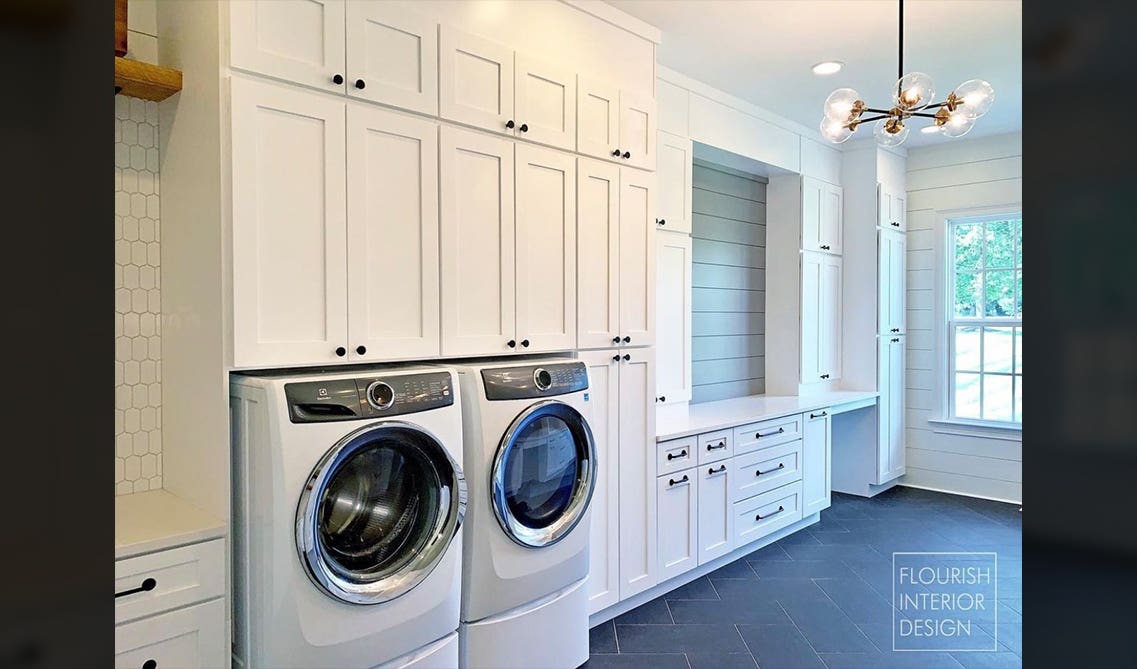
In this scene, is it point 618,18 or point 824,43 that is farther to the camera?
point 824,43

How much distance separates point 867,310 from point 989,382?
1.15 m

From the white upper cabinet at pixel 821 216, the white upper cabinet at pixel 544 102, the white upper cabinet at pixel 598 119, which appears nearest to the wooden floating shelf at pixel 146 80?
the white upper cabinet at pixel 544 102

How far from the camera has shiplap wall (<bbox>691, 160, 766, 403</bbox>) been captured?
4445 millimetres

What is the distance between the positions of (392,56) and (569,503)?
166 centimetres

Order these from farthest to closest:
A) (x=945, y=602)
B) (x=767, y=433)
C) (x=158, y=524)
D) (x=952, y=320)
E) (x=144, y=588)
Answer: (x=952, y=320), (x=767, y=433), (x=945, y=602), (x=158, y=524), (x=144, y=588)

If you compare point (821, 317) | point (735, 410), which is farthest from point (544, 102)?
point (821, 317)

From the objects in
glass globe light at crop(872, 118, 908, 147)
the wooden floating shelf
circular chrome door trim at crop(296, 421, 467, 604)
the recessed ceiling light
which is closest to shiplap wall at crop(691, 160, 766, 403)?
the recessed ceiling light

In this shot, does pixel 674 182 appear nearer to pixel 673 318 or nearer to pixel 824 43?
pixel 673 318

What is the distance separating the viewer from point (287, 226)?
191 cm

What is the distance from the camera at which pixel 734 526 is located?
374 centimetres

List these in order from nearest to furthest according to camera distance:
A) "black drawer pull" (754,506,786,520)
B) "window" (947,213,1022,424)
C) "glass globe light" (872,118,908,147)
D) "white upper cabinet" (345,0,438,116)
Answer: "white upper cabinet" (345,0,438,116)
"glass globe light" (872,118,908,147)
"black drawer pull" (754,506,786,520)
"window" (947,213,1022,424)

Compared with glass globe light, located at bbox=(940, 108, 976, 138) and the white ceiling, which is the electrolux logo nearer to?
glass globe light, located at bbox=(940, 108, 976, 138)

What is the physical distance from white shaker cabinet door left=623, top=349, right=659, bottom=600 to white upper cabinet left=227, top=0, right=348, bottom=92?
1625 mm
